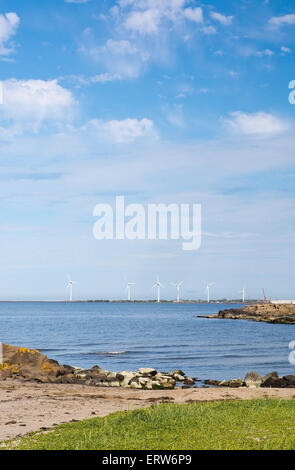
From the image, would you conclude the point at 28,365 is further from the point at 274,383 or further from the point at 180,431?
the point at 180,431

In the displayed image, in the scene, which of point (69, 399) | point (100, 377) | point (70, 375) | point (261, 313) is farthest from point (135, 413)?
point (261, 313)

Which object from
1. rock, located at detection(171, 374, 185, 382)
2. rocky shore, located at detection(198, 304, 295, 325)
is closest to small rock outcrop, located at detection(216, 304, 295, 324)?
rocky shore, located at detection(198, 304, 295, 325)

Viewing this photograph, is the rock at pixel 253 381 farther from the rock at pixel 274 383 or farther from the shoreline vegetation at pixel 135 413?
the rock at pixel 274 383

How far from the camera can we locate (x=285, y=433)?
1426 cm

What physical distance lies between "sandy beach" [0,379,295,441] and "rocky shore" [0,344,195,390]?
1.88m

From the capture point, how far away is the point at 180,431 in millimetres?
14766

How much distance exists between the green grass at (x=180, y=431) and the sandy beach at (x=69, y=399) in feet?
10.6

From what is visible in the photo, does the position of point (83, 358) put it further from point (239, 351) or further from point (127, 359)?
point (239, 351)

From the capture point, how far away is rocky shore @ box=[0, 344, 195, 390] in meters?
36.2

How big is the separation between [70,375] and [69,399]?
11995 millimetres

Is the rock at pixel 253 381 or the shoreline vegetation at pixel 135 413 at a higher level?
the shoreline vegetation at pixel 135 413

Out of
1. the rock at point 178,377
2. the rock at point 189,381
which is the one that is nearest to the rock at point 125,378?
the rock at point 178,377

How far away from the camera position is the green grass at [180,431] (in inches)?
523
